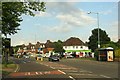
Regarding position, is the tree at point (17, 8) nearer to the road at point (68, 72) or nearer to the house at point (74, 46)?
the road at point (68, 72)

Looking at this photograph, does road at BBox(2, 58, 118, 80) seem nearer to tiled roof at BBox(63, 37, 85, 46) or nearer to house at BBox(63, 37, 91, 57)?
house at BBox(63, 37, 91, 57)

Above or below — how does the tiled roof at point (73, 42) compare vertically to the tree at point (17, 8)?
above

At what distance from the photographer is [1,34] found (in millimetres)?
21500

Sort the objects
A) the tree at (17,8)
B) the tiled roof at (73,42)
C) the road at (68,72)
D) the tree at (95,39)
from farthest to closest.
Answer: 1. the tiled roof at (73,42)
2. the tree at (95,39)
3. the road at (68,72)
4. the tree at (17,8)

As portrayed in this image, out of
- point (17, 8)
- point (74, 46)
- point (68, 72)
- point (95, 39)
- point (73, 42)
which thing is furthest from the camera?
point (73, 42)

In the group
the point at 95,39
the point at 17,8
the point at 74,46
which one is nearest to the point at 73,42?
the point at 74,46

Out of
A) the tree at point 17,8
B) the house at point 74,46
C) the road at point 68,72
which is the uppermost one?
the house at point 74,46

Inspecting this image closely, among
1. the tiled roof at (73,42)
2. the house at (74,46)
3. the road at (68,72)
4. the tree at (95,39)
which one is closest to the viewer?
the road at (68,72)

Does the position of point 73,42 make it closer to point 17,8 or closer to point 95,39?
point 95,39

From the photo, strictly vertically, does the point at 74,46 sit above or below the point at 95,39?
below

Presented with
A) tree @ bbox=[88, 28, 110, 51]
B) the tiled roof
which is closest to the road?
tree @ bbox=[88, 28, 110, 51]

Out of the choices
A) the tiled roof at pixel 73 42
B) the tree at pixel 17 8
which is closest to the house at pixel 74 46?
the tiled roof at pixel 73 42

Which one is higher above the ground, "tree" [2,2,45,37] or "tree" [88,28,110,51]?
"tree" [88,28,110,51]

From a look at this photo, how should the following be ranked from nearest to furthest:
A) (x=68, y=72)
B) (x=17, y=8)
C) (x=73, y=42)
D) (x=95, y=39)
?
1. (x=17, y=8)
2. (x=68, y=72)
3. (x=95, y=39)
4. (x=73, y=42)
